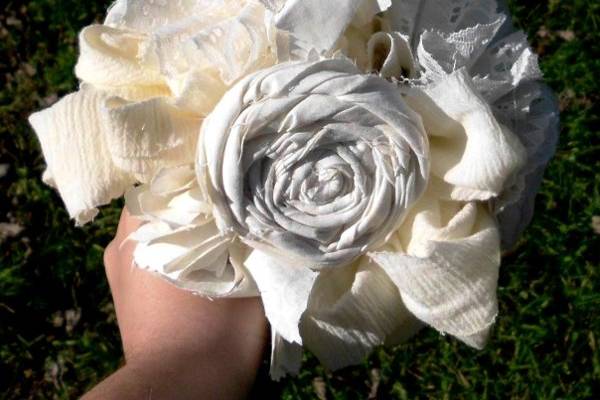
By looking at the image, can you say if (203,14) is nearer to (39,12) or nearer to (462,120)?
(462,120)

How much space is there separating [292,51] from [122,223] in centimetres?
51

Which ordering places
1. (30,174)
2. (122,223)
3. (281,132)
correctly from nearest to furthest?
(281,132), (122,223), (30,174)

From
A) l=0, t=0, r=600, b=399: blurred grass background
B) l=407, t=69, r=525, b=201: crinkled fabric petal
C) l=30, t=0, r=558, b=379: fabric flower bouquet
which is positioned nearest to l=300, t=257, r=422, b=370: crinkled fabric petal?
l=30, t=0, r=558, b=379: fabric flower bouquet

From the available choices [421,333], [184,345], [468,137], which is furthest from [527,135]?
[421,333]

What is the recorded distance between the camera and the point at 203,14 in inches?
32.8

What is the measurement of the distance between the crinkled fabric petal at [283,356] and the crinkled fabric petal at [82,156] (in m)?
0.25

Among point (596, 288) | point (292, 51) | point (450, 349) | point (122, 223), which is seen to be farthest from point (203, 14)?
point (596, 288)

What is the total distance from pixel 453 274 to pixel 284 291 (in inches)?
7.0

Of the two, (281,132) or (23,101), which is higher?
(281,132)

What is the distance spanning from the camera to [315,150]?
2.56 feet

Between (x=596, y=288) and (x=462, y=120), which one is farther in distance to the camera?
(x=596, y=288)

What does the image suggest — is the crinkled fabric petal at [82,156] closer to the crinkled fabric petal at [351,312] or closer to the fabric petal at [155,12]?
the fabric petal at [155,12]

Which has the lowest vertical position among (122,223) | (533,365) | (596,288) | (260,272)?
(533,365)

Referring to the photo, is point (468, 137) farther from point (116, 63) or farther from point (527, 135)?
point (116, 63)
